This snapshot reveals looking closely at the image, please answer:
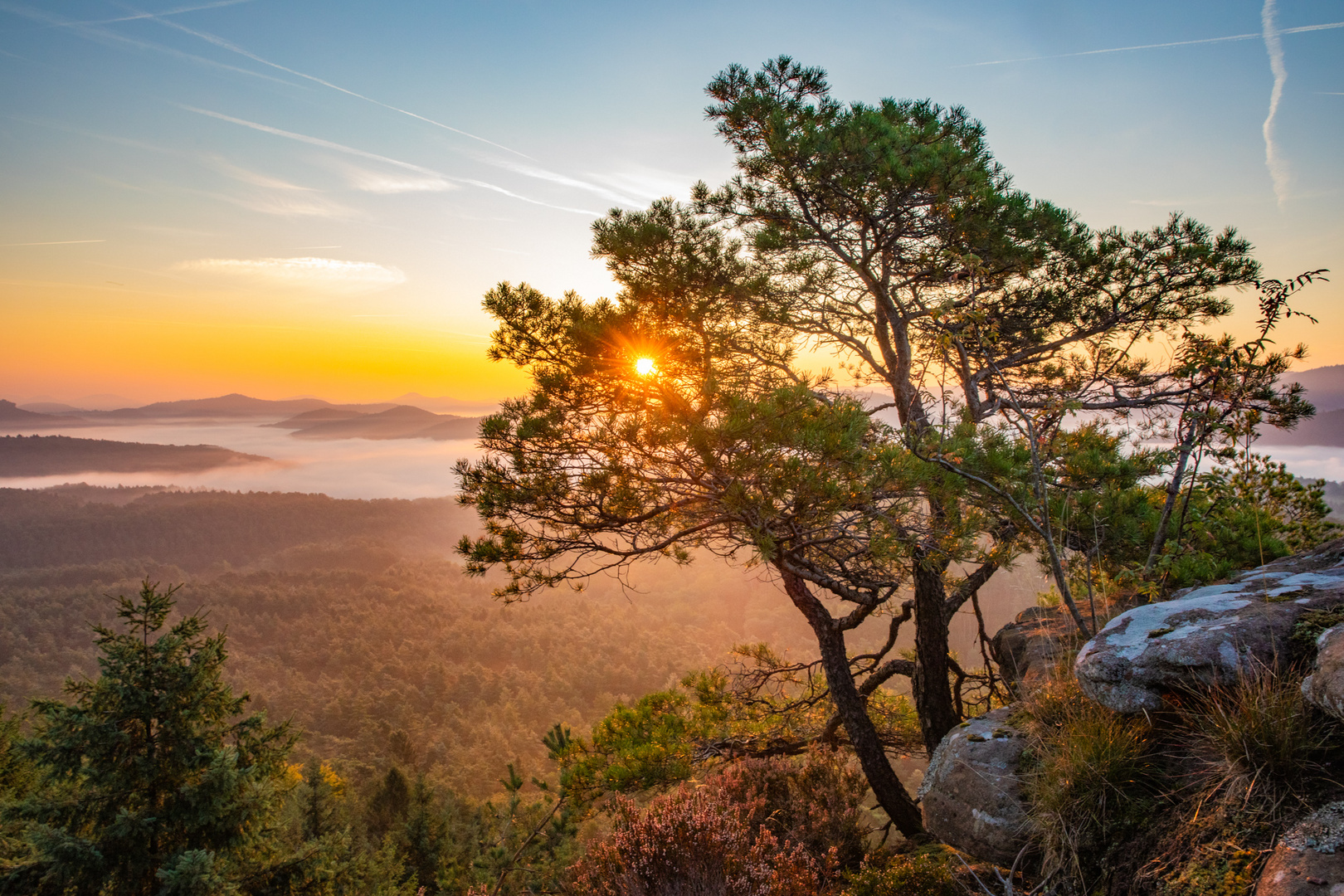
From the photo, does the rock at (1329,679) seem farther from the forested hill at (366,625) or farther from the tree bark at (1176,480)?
the forested hill at (366,625)

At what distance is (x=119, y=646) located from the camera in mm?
6840

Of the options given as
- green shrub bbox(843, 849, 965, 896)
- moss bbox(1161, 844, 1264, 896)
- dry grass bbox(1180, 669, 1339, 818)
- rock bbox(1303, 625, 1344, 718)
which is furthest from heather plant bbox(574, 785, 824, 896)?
rock bbox(1303, 625, 1344, 718)

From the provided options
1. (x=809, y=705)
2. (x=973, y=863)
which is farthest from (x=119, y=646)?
(x=973, y=863)

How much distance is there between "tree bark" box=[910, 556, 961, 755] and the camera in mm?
5879

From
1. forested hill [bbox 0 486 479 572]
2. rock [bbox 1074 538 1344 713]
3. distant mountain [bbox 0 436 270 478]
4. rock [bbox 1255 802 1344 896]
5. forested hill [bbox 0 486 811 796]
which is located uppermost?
rock [bbox 1074 538 1344 713]

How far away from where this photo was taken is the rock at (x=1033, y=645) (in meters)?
3.98

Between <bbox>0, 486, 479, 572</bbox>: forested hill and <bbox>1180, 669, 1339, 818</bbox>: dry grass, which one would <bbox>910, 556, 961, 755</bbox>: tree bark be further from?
<bbox>0, 486, 479, 572</bbox>: forested hill

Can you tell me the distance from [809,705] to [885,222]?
5.26 metres

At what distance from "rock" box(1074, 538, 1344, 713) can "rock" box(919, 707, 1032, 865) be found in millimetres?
689

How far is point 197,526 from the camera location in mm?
144750

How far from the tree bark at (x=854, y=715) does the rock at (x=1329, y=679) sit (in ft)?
11.7

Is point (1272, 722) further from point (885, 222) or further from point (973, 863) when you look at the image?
point (885, 222)

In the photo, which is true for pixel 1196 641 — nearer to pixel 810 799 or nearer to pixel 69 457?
pixel 810 799

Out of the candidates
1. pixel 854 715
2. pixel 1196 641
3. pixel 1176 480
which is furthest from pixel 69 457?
pixel 1196 641
